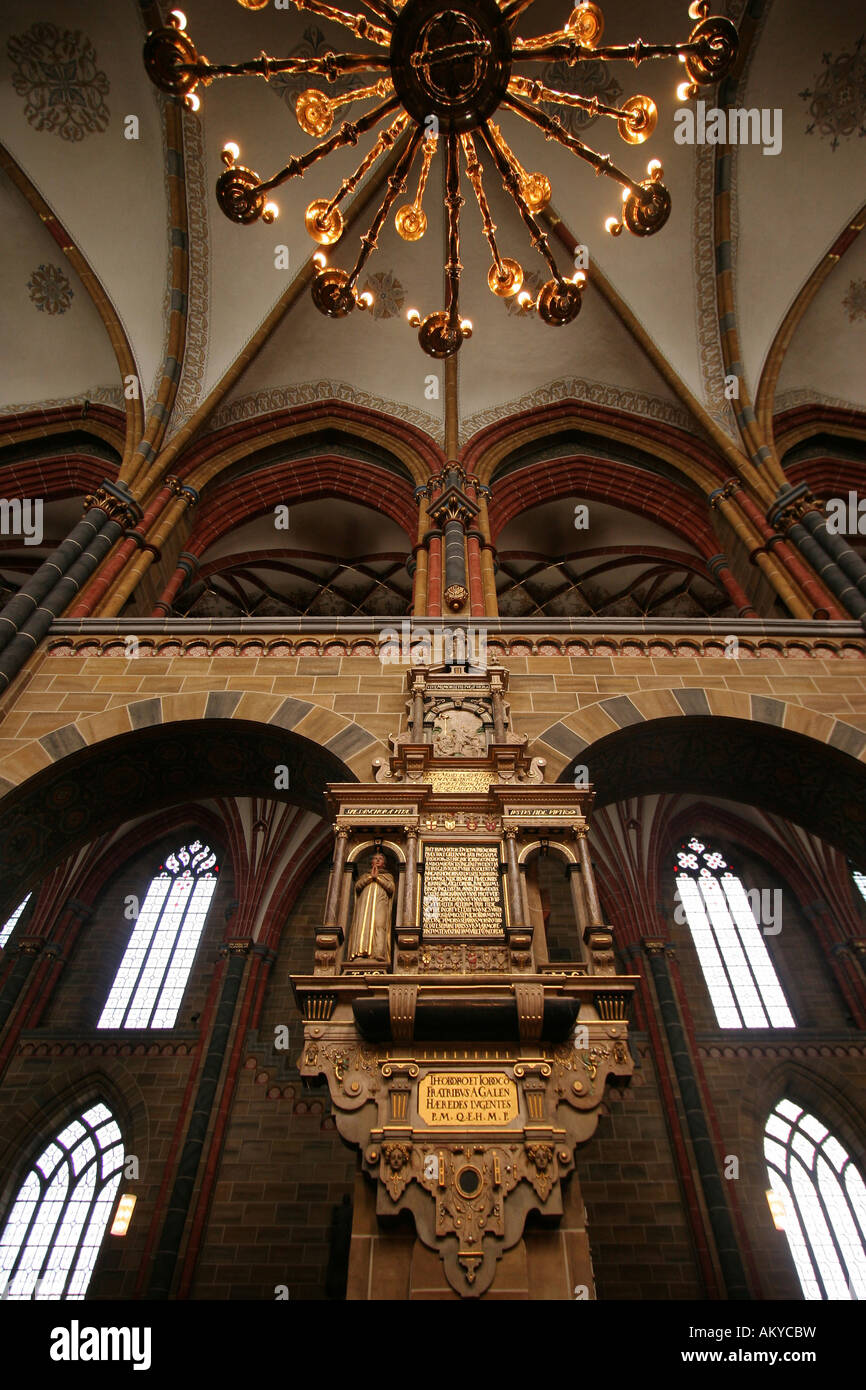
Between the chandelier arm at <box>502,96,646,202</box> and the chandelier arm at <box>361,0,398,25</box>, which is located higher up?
the chandelier arm at <box>361,0,398,25</box>

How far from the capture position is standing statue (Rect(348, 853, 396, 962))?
4.72 meters

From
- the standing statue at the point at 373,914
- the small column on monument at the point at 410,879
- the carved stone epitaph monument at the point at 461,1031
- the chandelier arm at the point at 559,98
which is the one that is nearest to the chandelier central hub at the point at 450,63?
the chandelier arm at the point at 559,98

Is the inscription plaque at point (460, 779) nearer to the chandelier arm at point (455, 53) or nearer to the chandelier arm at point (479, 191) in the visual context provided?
the chandelier arm at point (479, 191)

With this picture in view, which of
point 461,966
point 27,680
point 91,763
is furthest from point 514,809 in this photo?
point 27,680

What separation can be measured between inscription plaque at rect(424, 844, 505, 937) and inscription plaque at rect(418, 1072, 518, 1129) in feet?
2.63

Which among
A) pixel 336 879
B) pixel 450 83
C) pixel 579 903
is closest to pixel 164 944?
pixel 336 879

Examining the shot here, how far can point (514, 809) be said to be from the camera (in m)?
5.38

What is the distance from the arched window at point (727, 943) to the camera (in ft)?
36.9

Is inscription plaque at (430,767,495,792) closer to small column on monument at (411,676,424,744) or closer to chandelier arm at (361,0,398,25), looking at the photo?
small column on monument at (411,676,424,744)

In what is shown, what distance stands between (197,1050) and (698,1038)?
6340mm

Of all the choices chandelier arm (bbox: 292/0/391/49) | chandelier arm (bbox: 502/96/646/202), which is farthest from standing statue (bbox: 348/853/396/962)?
chandelier arm (bbox: 292/0/391/49)

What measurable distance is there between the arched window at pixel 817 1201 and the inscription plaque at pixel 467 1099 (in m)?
7.01

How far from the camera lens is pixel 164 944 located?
1213 cm

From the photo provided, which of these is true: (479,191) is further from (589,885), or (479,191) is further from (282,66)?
(589,885)
